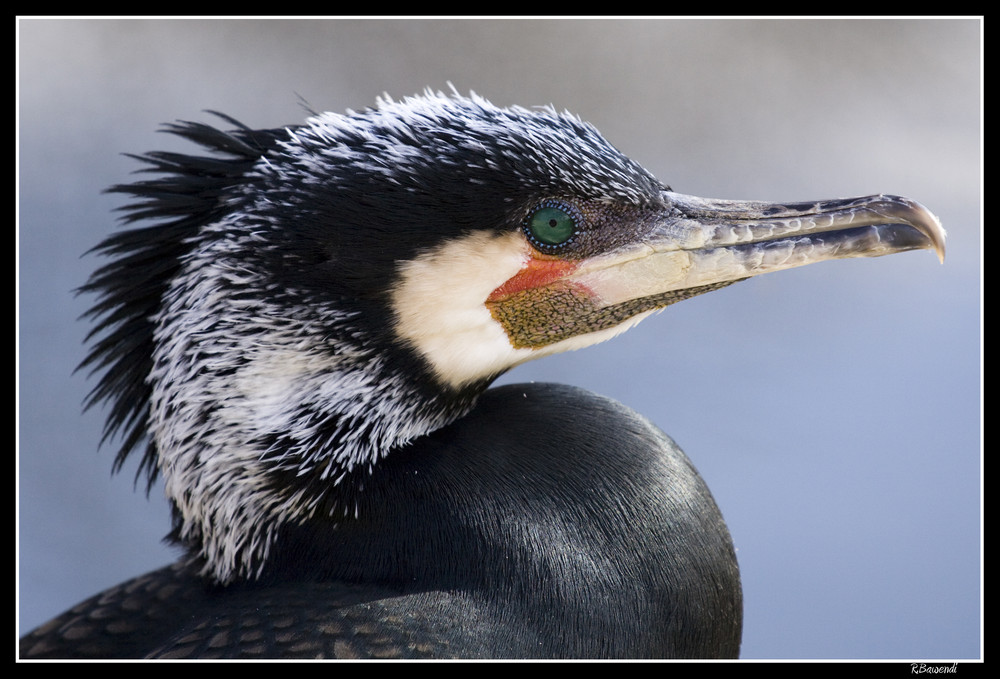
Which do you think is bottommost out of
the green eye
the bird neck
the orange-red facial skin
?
the bird neck

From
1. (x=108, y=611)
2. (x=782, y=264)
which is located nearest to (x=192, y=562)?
(x=108, y=611)

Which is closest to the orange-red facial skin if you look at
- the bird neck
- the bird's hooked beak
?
the bird's hooked beak

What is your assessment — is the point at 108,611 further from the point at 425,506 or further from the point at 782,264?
the point at 782,264

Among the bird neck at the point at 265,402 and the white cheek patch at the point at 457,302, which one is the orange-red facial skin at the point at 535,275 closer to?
the white cheek patch at the point at 457,302

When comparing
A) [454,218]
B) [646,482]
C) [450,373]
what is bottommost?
[646,482]

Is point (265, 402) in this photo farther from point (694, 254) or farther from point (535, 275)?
point (694, 254)

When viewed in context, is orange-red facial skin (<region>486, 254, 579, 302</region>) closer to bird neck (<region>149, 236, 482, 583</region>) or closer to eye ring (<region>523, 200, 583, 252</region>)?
eye ring (<region>523, 200, 583, 252</region>)

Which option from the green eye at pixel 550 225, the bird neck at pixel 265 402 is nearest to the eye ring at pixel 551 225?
the green eye at pixel 550 225
